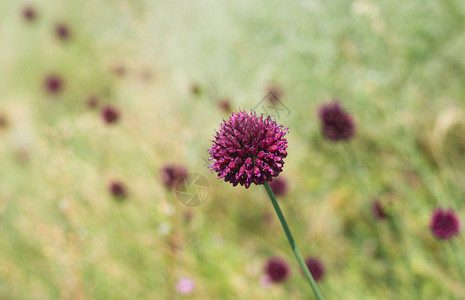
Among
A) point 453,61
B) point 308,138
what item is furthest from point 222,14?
point 453,61

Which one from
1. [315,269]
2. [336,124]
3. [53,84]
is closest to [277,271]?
[315,269]

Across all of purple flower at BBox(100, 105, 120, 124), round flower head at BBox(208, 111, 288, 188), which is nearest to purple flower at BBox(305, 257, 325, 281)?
round flower head at BBox(208, 111, 288, 188)

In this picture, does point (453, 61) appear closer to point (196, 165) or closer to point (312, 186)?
point (312, 186)

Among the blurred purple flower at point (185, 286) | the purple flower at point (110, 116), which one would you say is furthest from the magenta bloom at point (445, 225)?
the purple flower at point (110, 116)

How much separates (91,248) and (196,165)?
1.01m

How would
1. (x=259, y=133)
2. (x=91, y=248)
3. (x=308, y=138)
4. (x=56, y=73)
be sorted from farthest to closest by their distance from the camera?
1. (x=56, y=73)
2. (x=308, y=138)
3. (x=91, y=248)
4. (x=259, y=133)

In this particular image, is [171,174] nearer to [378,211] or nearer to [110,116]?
[110,116]

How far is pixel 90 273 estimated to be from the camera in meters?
2.45

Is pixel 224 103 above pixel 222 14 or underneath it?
underneath

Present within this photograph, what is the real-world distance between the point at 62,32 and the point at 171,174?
276 centimetres

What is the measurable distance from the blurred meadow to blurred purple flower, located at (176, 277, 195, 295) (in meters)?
0.03

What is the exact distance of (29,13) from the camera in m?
3.90

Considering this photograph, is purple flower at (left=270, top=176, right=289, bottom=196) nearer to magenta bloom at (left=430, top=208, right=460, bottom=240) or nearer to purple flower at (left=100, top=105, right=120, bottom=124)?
magenta bloom at (left=430, top=208, right=460, bottom=240)

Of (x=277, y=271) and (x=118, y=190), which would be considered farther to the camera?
(x=118, y=190)
